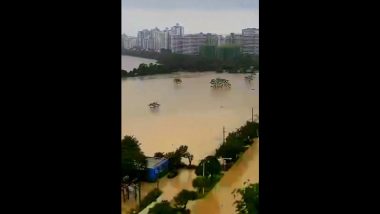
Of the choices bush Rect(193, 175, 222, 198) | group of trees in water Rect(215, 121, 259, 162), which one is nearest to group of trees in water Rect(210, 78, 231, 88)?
group of trees in water Rect(215, 121, 259, 162)

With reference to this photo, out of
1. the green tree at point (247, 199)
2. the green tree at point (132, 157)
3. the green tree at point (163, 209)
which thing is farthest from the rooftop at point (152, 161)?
the green tree at point (247, 199)

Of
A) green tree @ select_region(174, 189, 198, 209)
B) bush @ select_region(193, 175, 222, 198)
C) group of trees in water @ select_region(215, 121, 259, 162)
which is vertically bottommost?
green tree @ select_region(174, 189, 198, 209)

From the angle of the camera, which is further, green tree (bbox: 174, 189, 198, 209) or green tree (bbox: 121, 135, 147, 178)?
green tree (bbox: 174, 189, 198, 209)

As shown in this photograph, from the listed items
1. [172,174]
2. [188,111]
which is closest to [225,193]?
[172,174]

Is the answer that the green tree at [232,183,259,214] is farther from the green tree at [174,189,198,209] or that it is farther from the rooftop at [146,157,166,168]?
the rooftop at [146,157,166,168]
